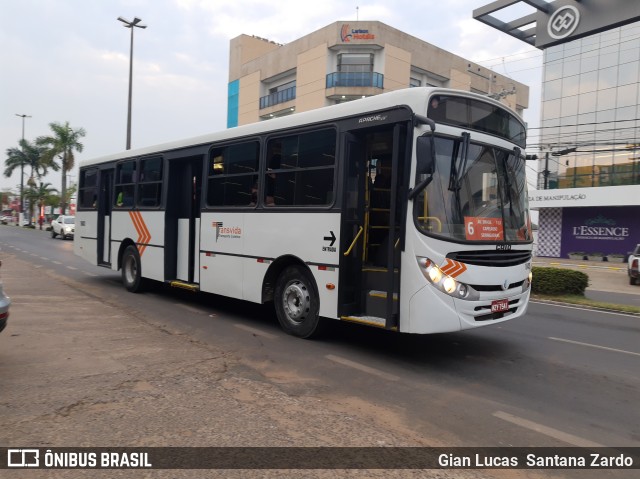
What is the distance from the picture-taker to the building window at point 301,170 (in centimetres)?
650

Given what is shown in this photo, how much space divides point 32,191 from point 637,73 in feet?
203

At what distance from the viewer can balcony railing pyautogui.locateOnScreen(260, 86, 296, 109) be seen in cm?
4093

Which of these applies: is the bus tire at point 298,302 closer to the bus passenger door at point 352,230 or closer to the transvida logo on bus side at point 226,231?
the bus passenger door at point 352,230

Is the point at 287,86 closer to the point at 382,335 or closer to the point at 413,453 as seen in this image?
the point at 382,335

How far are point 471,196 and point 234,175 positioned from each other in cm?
399

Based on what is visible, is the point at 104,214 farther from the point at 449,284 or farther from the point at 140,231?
the point at 449,284

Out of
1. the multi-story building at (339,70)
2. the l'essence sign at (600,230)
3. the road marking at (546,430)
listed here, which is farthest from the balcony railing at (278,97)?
the road marking at (546,430)

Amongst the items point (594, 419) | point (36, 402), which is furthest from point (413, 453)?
point (36, 402)

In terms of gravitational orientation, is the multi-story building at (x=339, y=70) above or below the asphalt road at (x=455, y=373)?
above

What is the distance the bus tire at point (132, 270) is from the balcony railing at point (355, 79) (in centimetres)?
2875

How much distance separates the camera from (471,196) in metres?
5.77

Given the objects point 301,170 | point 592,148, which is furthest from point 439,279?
point 592,148

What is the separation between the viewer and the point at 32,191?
59.0 m

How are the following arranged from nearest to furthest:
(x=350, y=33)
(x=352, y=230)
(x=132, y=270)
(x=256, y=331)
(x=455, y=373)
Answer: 1. (x=455, y=373)
2. (x=352, y=230)
3. (x=256, y=331)
4. (x=132, y=270)
5. (x=350, y=33)
